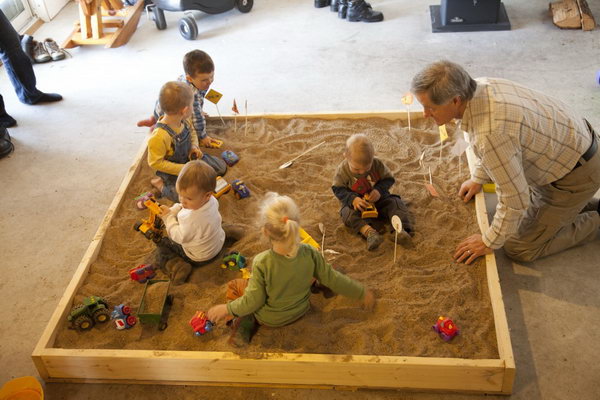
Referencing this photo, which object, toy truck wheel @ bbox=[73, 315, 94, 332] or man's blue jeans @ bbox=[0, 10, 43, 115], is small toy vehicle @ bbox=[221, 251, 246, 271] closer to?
toy truck wheel @ bbox=[73, 315, 94, 332]

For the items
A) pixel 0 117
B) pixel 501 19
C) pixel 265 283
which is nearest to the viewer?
pixel 265 283

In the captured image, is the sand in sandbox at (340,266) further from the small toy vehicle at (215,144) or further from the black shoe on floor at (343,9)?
the black shoe on floor at (343,9)

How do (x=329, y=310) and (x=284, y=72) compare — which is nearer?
(x=329, y=310)

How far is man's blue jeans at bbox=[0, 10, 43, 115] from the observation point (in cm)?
456

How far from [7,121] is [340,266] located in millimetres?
3258

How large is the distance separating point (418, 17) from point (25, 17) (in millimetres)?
4357

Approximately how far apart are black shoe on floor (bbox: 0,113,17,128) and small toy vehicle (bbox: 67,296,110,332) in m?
2.56

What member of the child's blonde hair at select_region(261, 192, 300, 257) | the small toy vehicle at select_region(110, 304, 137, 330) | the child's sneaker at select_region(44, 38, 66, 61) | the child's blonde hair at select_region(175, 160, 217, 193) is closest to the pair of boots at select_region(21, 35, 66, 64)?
the child's sneaker at select_region(44, 38, 66, 61)

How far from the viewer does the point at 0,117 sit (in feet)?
15.1

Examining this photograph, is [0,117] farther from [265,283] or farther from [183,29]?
[265,283]

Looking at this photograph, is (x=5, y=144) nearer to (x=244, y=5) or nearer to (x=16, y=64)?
(x=16, y=64)

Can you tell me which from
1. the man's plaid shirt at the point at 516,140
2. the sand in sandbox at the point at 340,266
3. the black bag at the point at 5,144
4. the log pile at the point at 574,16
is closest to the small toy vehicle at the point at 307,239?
the sand in sandbox at the point at 340,266

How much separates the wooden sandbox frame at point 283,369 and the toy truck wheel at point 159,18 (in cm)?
420

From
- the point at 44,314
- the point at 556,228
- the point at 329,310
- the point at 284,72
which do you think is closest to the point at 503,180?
the point at 556,228
